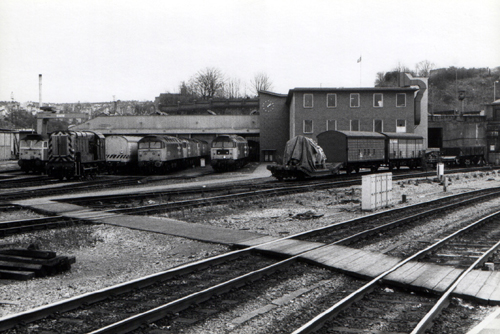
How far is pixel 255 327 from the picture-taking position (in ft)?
20.3

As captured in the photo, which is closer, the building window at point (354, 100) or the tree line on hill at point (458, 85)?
the building window at point (354, 100)

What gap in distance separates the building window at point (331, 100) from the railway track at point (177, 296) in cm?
4417

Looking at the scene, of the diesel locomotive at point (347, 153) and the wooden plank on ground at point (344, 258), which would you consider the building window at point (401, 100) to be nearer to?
the diesel locomotive at point (347, 153)

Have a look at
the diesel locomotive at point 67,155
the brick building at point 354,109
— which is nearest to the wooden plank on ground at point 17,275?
the diesel locomotive at point 67,155

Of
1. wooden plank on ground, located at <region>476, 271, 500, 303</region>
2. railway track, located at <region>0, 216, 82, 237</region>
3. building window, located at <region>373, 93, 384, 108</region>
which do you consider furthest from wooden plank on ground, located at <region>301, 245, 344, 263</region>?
building window, located at <region>373, 93, 384, 108</region>

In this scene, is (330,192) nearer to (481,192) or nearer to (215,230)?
(481,192)

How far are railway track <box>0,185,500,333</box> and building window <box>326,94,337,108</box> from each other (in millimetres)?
44170

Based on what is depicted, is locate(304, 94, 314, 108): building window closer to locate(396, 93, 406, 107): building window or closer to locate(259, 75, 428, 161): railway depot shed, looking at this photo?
locate(259, 75, 428, 161): railway depot shed

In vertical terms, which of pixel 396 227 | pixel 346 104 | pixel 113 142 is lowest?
pixel 396 227

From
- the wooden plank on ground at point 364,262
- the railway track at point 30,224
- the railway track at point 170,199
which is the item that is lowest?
the wooden plank on ground at point 364,262

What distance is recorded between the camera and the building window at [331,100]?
5341 cm

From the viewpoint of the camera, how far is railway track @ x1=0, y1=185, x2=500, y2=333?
19.8 ft

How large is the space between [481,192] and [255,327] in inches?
885

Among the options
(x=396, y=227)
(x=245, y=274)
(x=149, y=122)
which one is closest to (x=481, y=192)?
(x=396, y=227)
